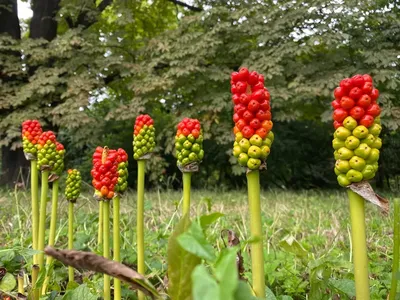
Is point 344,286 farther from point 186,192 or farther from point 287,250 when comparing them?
point 186,192

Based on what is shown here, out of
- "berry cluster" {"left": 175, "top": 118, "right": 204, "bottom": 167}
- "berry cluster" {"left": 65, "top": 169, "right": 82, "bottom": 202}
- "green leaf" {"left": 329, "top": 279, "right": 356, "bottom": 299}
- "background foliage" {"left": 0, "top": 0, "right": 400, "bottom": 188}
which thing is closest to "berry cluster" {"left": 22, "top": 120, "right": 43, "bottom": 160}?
"berry cluster" {"left": 65, "top": 169, "right": 82, "bottom": 202}

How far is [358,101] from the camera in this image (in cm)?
106

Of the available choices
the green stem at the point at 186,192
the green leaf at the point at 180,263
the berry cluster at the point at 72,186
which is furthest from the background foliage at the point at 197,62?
the green leaf at the point at 180,263

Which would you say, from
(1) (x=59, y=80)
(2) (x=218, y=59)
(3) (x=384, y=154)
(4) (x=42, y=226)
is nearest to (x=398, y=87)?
(2) (x=218, y=59)

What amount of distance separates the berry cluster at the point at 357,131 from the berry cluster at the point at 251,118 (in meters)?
0.18

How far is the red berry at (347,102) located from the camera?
3.49 feet

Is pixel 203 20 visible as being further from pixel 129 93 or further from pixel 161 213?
pixel 161 213

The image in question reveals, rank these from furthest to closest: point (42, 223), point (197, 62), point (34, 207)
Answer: point (197, 62)
point (34, 207)
point (42, 223)

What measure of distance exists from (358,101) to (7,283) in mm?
1554

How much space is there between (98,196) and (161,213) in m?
3.10

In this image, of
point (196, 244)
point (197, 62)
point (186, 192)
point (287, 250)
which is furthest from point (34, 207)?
point (197, 62)

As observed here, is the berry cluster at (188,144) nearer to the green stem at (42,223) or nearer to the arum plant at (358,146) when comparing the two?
the arum plant at (358,146)

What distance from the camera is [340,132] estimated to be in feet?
3.51

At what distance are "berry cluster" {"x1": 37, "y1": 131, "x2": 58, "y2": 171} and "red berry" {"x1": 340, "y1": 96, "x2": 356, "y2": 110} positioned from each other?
1.21 metres
